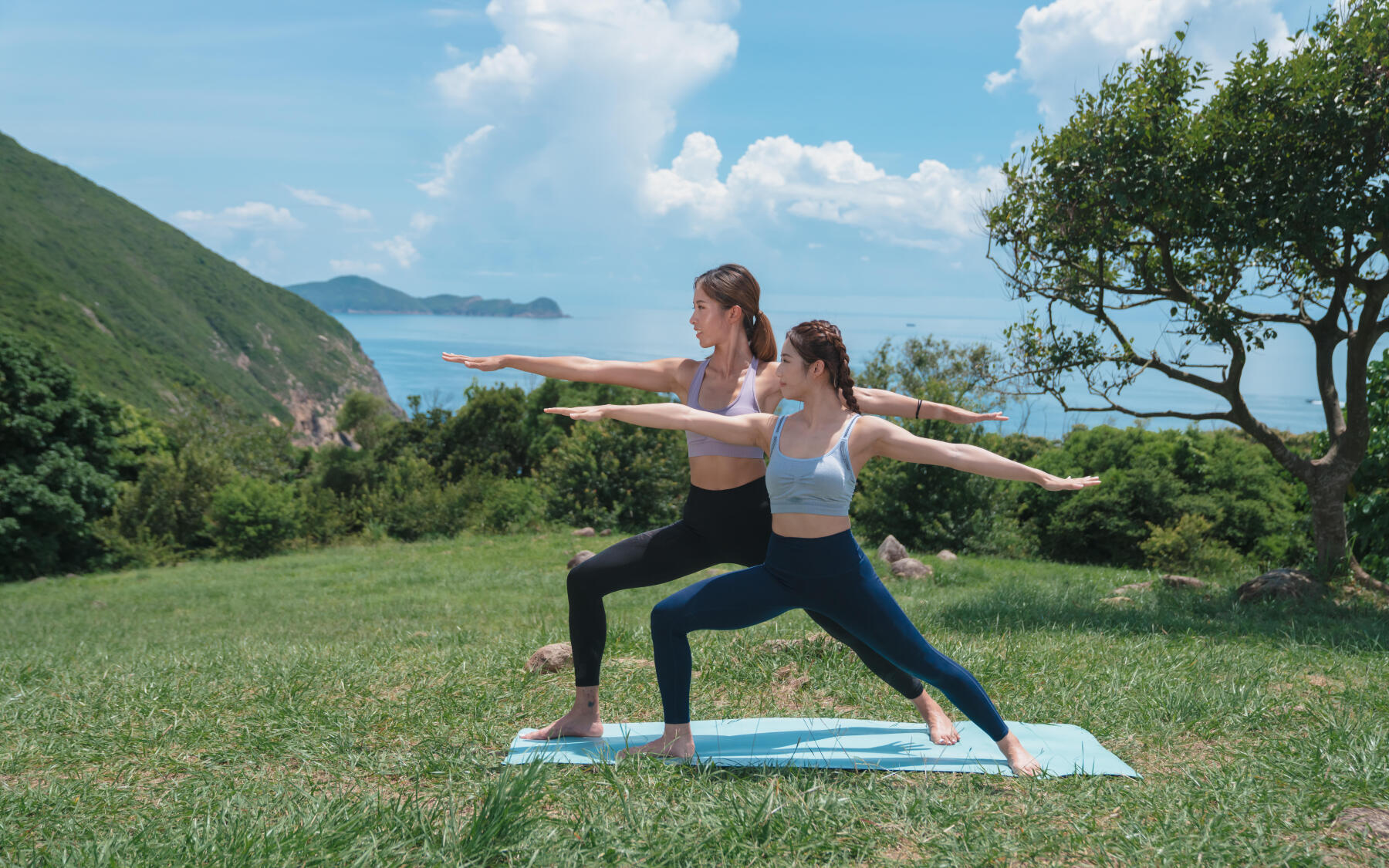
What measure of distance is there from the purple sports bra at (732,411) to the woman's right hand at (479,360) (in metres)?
1.01

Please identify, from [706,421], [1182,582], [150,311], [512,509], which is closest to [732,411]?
[706,421]

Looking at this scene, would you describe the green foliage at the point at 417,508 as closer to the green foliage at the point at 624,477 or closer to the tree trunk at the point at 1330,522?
the green foliage at the point at 624,477

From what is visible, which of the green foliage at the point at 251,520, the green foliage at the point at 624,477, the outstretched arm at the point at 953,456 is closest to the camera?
the outstretched arm at the point at 953,456

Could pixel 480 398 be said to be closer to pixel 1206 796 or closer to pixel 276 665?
pixel 276 665

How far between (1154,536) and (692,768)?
47.8 ft

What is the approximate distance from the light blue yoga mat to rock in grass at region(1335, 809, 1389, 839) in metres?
0.72

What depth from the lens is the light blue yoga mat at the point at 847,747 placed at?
3.70 meters

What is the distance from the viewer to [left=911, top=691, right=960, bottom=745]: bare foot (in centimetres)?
405

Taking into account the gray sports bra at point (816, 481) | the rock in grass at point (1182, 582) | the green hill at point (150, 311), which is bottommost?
the rock in grass at point (1182, 582)

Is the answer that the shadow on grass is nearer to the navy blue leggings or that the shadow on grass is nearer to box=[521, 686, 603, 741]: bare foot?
the navy blue leggings

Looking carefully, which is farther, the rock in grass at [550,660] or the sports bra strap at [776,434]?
the rock in grass at [550,660]

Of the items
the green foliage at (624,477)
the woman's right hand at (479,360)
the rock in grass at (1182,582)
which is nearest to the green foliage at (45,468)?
the green foliage at (624,477)

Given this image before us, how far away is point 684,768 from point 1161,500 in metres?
16.1

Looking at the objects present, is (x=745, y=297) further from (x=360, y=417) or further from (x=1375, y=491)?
(x=360, y=417)
